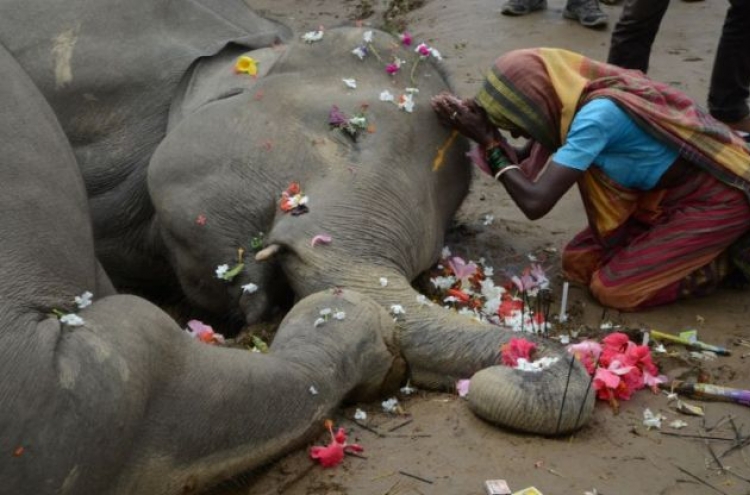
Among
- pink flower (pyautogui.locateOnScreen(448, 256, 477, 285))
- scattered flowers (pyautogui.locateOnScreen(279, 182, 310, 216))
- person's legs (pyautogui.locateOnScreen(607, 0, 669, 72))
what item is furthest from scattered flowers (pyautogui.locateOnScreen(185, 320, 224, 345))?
person's legs (pyautogui.locateOnScreen(607, 0, 669, 72))

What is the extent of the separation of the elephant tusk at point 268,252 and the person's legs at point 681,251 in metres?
1.17

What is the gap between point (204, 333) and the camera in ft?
10.2

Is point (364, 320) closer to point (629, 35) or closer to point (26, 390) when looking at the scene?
point (26, 390)

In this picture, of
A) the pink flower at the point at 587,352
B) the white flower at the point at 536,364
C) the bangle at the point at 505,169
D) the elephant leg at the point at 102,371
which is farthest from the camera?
the bangle at the point at 505,169

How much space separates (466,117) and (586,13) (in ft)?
11.7

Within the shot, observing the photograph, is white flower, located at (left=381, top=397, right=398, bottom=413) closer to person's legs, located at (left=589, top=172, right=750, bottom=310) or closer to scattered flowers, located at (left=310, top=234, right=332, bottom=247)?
scattered flowers, located at (left=310, top=234, right=332, bottom=247)

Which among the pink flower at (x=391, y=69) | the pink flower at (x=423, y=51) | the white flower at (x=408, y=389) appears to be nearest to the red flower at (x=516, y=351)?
the white flower at (x=408, y=389)

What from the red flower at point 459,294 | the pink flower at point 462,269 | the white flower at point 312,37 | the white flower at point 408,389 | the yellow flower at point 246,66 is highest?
the white flower at point 312,37

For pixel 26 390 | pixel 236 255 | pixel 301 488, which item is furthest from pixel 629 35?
pixel 26 390

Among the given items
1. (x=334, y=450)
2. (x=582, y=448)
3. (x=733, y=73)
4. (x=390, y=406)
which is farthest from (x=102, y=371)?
(x=733, y=73)

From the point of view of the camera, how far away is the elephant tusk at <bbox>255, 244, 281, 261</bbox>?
2.85 meters

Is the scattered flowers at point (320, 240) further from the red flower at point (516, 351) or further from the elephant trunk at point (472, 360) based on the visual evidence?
the red flower at point (516, 351)

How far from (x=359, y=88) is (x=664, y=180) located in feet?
3.24

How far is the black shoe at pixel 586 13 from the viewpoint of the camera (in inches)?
259
